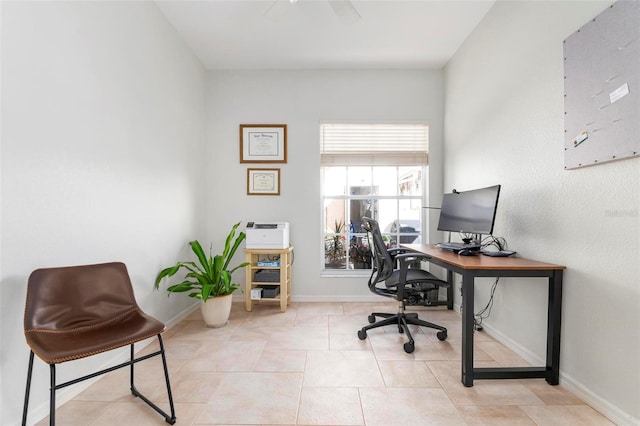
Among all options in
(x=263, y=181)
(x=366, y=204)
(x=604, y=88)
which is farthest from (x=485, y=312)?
(x=263, y=181)

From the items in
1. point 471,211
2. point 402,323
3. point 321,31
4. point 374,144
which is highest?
point 321,31

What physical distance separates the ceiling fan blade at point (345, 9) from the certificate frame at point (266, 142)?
1711 millimetres

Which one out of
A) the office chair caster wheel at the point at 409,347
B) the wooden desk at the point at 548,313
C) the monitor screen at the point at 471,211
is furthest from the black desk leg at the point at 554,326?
the office chair caster wheel at the point at 409,347

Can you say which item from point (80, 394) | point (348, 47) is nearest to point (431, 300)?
point (348, 47)

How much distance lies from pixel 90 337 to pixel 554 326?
2739 millimetres

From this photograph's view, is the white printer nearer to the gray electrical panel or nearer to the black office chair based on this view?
the black office chair

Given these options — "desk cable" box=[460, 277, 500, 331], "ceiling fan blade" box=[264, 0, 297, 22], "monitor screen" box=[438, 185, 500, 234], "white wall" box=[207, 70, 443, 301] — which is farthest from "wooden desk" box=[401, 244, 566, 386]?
"ceiling fan blade" box=[264, 0, 297, 22]

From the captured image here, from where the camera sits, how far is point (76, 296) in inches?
66.6

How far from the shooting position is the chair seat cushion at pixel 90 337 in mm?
1369

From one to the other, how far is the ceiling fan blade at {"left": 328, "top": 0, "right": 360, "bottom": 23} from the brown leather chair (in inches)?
94.4

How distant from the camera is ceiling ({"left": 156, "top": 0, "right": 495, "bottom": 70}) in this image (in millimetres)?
2746

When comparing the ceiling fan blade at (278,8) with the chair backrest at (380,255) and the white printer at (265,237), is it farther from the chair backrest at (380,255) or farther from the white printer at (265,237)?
the white printer at (265,237)

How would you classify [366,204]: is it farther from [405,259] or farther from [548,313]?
[548,313]

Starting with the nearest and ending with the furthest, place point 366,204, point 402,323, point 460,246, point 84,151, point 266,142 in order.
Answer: point 84,151
point 460,246
point 402,323
point 266,142
point 366,204
